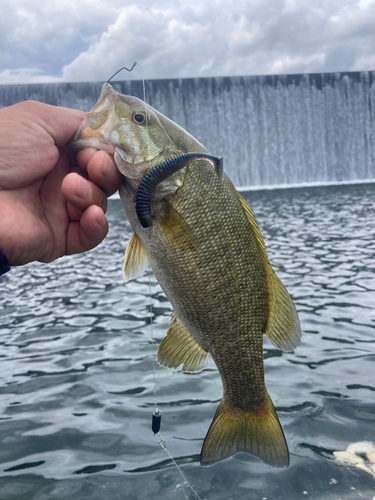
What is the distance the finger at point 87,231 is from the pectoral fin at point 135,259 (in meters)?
0.35

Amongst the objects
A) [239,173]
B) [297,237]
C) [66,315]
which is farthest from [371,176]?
[66,315]

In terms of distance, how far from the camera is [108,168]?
2.26 m

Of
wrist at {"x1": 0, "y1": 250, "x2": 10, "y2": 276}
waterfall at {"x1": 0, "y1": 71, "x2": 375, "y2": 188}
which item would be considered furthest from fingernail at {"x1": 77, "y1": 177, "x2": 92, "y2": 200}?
waterfall at {"x1": 0, "y1": 71, "x2": 375, "y2": 188}

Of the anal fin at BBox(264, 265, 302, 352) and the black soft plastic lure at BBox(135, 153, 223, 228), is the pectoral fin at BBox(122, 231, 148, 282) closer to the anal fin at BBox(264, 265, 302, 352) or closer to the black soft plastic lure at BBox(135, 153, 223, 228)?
the black soft plastic lure at BBox(135, 153, 223, 228)

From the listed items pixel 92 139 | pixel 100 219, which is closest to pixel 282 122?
pixel 100 219

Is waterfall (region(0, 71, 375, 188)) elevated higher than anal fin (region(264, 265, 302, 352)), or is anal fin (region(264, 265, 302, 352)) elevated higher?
waterfall (region(0, 71, 375, 188))

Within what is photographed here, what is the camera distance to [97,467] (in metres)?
3.87

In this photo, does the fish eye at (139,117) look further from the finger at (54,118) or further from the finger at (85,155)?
the finger at (54,118)

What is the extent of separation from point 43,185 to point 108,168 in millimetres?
704

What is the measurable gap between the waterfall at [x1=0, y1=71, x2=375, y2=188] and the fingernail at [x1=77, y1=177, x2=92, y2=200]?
91.4 ft

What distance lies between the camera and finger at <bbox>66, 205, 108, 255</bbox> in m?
2.53

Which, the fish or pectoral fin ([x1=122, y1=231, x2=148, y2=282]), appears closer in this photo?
the fish

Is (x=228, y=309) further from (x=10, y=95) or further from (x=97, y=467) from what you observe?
(x=10, y=95)

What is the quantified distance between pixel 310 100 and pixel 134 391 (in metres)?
29.3
